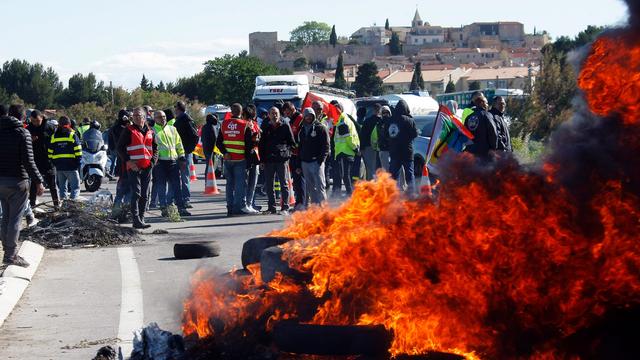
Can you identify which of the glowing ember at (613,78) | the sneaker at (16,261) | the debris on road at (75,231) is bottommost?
the debris on road at (75,231)

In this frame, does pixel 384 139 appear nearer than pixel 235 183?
No

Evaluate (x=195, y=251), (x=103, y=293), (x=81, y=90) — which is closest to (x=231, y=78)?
(x=81, y=90)

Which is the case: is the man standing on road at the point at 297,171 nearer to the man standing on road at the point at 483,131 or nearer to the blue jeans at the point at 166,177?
the blue jeans at the point at 166,177

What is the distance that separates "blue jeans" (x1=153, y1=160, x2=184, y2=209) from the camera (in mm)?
19156

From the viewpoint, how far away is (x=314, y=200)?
18672 millimetres

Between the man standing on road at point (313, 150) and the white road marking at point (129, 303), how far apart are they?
4470mm

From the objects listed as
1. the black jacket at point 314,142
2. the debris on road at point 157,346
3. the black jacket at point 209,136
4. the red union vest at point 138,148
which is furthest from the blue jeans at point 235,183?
the debris on road at point 157,346

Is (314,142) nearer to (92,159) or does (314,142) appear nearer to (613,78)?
(92,159)

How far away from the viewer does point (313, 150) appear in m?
18.1

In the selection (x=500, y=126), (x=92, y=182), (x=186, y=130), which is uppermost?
(x=500, y=126)

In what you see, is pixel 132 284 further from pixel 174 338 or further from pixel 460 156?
pixel 460 156

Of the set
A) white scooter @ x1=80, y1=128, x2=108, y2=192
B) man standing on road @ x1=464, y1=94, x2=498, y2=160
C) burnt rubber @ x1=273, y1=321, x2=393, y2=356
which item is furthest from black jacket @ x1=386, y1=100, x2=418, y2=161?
burnt rubber @ x1=273, y1=321, x2=393, y2=356

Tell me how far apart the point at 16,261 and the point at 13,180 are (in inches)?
36.8

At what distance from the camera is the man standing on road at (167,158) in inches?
745
